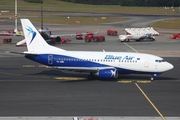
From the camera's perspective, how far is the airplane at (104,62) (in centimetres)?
5453

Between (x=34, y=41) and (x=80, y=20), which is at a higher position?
(x=34, y=41)

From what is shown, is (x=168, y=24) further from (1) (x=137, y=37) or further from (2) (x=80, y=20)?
(1) (x=137, y=37)

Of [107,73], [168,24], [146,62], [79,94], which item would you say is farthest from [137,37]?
[79,94]

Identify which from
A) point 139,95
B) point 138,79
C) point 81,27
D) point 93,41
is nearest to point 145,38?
point 93,41

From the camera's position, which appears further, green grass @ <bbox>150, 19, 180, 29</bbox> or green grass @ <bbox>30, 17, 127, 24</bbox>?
green grass @ <bbox>30, 17, 127, 24</bbox>

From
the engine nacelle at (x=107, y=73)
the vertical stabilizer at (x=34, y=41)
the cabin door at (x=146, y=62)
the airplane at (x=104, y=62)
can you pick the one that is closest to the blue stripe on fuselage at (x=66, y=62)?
the airplane at (x=104, y=62)

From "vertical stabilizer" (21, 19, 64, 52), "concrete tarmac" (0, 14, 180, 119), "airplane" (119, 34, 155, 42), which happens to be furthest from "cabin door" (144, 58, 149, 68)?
"airplane" (119, 34, 155, 42)

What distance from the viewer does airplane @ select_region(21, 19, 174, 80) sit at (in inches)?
2147

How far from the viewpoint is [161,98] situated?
4500cm

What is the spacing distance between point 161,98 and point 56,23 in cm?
10613

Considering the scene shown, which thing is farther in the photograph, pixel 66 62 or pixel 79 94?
pixel 66 62

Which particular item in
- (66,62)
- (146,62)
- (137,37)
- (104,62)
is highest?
(146,62)

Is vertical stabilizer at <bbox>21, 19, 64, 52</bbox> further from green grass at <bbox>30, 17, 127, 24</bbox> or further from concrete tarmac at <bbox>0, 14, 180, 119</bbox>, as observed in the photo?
green grass at <bbox>30, 17, 127, 24</bbox>

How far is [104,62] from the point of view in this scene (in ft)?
181
